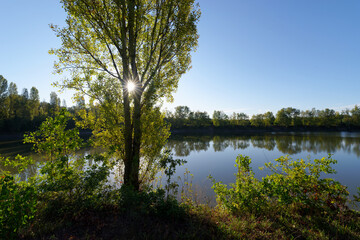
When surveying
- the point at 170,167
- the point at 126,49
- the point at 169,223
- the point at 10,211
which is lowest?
the point at 169,223

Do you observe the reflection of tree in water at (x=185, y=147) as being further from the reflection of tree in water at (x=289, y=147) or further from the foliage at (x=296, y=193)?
the foliage at (x=296, y=193)

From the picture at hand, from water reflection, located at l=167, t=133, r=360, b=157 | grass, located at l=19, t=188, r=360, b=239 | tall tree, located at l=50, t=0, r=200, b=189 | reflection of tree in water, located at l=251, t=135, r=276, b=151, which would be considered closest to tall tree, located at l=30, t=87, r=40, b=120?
water reflection, located at l=167, t=133, r=360, b=157

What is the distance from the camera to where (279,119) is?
269 feet

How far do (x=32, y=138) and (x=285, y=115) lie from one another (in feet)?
336

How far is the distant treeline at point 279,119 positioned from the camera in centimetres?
7731

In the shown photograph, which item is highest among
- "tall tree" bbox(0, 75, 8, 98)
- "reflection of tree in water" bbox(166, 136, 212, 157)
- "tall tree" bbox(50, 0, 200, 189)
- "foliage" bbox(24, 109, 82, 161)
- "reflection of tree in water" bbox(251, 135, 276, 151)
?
"tall tree" bbox(0, 75, 8, 98)

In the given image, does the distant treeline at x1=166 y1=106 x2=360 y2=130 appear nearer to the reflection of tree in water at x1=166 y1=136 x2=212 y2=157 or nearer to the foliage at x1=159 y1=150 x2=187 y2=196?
the reflection of tree in water at x1=166 y1=136 x2=212 y2=157

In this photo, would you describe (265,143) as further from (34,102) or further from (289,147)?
(34,102)

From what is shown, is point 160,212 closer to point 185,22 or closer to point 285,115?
point 185,22

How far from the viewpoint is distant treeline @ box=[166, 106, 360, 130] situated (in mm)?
77312

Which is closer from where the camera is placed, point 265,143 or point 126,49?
point 126,49

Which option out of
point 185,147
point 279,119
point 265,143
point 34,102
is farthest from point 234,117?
point 34,102

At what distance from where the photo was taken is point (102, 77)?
556cm

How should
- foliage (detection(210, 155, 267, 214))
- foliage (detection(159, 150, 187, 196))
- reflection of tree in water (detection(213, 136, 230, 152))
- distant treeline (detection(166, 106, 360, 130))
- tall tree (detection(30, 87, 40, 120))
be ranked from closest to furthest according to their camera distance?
foliage (detection(210, 155, 267, 214)), foliage (detection(159, 150, 187, 196)), reflection of tree in water (detection(213, 136, 230, 152)), tall tree (detection(30, 87, 40, 120)), distant treeline (detection(166, 106, 360, 130))
